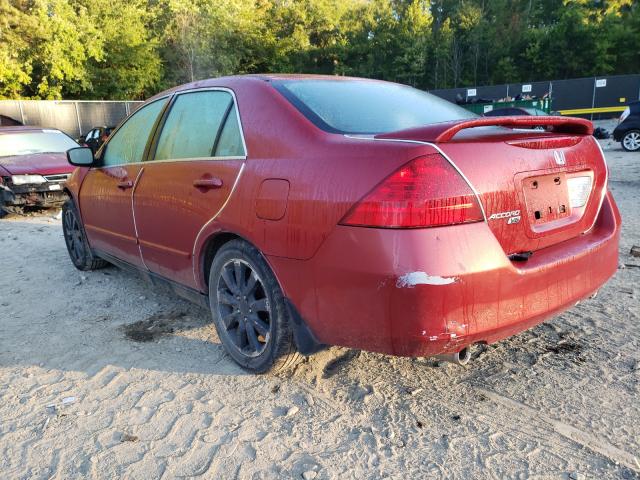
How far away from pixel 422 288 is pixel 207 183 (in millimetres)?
1471

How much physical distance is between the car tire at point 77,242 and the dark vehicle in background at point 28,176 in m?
3.49

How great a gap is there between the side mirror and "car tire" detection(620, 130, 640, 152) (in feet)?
47.2

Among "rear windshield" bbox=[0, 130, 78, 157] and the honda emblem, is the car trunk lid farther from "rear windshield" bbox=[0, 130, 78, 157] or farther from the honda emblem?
"rear windshield" bbox=[0, 130, 78, 157]

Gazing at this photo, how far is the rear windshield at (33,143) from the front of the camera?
29.7 ft

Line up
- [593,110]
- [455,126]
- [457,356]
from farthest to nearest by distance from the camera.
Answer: [593,110] → [457,356] → [455,126]

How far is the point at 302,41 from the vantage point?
137 feet

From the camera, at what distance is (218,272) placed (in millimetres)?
2945

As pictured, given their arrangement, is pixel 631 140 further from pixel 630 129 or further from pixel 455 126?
pixel 455 126

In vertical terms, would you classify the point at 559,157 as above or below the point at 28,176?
above

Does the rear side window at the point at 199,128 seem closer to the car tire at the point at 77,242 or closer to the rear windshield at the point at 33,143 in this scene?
the car tire at the point at 77,242

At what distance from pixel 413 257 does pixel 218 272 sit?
136 centimetres

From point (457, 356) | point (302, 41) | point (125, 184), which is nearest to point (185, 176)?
point (125, 184)

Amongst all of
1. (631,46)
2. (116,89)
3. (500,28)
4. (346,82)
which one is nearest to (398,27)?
(500,28)

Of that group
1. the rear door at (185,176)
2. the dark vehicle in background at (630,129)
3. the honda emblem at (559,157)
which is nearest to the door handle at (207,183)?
the rear door at (185,176)
